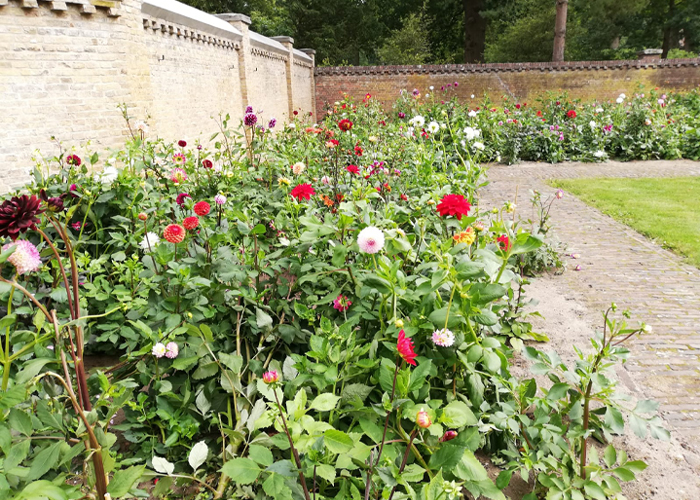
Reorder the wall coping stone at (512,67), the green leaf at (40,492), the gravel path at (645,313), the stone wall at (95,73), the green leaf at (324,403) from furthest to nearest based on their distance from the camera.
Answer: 1. the wall coping stone at (512,67)
2. the stone wall at (95,73)
3. the gravel path at (645,313)
4. the green leaf at (324,403)
5. the green leaf at (40,492)

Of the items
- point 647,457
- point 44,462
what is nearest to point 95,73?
point 44,462

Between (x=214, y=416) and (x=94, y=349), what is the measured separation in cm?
109

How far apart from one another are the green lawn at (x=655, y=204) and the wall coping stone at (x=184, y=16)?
19.9ft

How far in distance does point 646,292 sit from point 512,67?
43.7ft

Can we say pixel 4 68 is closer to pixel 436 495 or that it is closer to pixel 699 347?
pixel 436 495

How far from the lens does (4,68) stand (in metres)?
4.68

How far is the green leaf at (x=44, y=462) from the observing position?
1344mm

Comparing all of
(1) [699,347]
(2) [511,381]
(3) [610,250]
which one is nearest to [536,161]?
(3) [610,250]

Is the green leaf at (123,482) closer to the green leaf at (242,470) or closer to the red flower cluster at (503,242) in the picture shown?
the green leaf at (242,470)

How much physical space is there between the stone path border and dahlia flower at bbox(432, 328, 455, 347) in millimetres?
1439

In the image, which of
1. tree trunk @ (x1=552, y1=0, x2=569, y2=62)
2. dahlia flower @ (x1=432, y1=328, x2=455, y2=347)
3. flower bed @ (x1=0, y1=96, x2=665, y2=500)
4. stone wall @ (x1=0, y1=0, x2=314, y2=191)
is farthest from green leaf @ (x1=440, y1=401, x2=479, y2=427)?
tree trunk @ (x1=552, y1=0, x2=569, y2=62)

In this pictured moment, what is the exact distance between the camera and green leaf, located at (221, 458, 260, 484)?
140 centimetres

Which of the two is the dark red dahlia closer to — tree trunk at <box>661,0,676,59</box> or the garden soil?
the garden soil

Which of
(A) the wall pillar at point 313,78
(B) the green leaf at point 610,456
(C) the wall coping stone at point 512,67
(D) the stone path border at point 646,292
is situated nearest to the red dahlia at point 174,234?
(B) the green leaf at point 610,456
